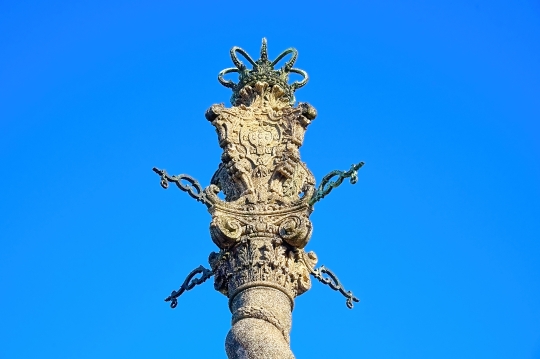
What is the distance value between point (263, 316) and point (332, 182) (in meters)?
2.56

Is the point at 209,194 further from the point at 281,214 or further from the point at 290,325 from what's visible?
the point at 290,325

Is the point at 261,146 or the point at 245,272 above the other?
the point at 261,146

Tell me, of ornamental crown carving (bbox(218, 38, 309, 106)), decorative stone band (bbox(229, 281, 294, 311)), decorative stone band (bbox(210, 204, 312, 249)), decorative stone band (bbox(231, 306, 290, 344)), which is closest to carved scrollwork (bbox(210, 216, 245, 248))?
decorative stone band (bbox(210, 204, 312, 249))

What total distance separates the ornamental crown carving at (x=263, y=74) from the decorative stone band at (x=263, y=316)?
4.59m

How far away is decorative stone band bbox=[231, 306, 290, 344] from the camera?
1397 centimetres

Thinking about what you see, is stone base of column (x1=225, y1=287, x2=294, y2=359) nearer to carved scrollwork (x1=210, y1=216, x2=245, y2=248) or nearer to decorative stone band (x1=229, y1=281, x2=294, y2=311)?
decorative stone band (x1=229, y1=281, x2=294, y2=311)

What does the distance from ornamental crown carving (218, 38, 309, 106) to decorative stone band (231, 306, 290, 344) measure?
459 cm

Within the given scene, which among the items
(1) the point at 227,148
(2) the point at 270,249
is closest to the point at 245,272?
(2) the point at 270,249

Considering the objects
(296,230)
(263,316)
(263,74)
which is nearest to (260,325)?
(263,316)

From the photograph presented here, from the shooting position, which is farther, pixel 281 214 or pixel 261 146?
pixel 261 146

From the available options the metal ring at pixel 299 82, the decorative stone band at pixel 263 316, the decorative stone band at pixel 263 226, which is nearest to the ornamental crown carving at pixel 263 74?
the metal ring at pixel 299 82

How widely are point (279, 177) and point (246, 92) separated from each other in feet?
6.81

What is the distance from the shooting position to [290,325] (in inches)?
563

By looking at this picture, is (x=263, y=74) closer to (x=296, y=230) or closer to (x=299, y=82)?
(x=299, y=82)
